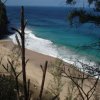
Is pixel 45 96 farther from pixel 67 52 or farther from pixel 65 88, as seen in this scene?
pixel 67 52

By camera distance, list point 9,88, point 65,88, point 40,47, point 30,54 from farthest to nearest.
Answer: point 40,47, point 30,54, point 65,88, point 9,88

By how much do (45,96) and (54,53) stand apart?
19.7 metres

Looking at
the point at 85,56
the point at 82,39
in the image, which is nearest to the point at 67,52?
the point at 85,56

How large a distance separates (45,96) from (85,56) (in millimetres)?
14069

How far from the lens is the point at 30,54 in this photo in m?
37.3

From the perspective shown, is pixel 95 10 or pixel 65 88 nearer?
pixel 95 10

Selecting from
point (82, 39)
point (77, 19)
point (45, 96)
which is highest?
point (77, 19)

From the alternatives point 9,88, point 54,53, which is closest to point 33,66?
point 54,53

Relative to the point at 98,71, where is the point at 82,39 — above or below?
below

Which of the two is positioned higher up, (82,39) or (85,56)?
(85,56)

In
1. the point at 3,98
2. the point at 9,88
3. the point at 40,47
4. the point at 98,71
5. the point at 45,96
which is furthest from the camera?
the point at 40,47

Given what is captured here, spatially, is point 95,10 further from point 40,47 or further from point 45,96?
point 40,47

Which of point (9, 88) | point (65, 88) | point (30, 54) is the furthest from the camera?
point (30, 54)

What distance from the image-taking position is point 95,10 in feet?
27.1
